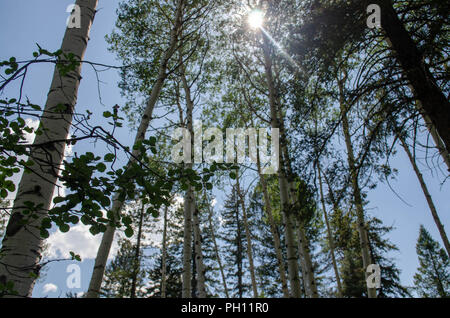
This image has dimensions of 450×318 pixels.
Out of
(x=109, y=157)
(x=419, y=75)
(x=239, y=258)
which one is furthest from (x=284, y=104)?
(x=239, y=258)

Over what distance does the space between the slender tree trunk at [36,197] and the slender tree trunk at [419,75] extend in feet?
Result: 12.9

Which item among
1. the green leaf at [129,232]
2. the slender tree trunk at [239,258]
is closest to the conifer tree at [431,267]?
the slender tree trunk at [239,258]

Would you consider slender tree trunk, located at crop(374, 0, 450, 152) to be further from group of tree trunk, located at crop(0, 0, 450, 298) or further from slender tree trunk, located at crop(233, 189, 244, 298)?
slender tree trunk, located at crop(233, 189, 244, 298)

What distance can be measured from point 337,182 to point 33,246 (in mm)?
4470

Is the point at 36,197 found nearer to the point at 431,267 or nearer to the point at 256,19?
the point at 256,19

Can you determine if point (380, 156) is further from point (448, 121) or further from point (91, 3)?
point (91, 3)

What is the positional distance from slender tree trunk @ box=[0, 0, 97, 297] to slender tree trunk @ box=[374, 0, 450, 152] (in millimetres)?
3921

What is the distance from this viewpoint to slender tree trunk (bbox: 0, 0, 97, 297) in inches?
54.8

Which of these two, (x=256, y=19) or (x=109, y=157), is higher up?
(x=256, y=19)

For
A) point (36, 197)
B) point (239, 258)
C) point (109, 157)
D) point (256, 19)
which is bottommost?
point (36, 197)

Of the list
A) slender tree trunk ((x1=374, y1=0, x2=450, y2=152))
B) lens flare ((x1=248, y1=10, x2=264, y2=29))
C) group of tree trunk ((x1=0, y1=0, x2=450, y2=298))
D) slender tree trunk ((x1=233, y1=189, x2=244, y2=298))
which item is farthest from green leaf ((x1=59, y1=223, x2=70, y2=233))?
slender tree trunk ((x1=233, y1=189, x2=244, y2=298))

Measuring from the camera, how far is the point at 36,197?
5.11 feet

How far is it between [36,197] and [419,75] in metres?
4.51
